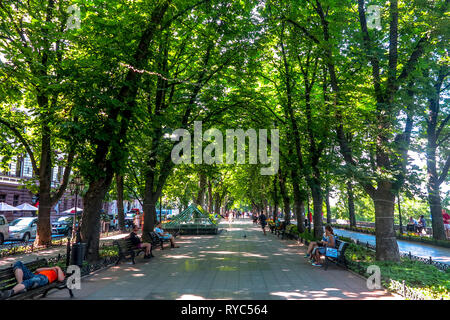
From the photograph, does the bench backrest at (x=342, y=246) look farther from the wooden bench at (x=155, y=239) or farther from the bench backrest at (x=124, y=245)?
the wooden bench at (x=155, y=239)

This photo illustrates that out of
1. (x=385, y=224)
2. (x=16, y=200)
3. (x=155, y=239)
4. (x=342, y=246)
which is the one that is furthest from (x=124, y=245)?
(x=16, y=200)


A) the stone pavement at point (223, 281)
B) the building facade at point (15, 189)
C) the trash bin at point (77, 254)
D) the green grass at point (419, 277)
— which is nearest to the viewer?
the green grass at point (419, 277)

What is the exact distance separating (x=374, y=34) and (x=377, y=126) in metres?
4.54

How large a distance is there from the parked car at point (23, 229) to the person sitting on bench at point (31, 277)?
16594mm

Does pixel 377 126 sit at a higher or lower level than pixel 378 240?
higher

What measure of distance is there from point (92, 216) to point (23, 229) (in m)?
13.8

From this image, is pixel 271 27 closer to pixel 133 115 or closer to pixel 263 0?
pixel 263 0

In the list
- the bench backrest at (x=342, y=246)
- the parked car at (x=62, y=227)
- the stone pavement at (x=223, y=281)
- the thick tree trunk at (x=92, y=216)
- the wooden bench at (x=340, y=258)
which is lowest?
the parked car at (x=62, y=227)

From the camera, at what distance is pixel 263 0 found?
12.6 m

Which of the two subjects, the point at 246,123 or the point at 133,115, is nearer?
the point at 133,115

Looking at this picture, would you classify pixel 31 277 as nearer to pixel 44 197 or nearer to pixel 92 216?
pixel 92 216

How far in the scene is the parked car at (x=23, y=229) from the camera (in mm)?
20094

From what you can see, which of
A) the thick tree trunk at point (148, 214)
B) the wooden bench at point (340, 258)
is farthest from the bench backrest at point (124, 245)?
the wooden bench at point (340, 258)

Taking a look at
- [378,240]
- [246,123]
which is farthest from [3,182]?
[378,240]
